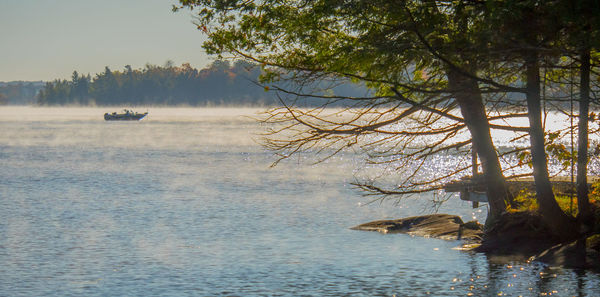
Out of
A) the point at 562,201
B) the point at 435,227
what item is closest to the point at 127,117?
the point at 435,227

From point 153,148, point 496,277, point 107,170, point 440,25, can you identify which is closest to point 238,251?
point 496,277

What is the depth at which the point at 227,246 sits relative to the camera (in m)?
26.0

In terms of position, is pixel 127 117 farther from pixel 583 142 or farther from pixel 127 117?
pixel 583 142

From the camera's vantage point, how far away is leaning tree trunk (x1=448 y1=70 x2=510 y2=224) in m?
20.9

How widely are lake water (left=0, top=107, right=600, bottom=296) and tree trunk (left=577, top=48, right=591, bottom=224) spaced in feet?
5.58

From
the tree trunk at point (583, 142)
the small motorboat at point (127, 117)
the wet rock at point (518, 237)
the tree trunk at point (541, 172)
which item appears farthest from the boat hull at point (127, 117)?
the tree trunk at point (583, 142)

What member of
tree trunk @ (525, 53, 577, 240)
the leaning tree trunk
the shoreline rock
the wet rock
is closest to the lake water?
the shoreline rock

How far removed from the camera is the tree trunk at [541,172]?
18.5 m

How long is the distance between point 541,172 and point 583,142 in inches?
48.0

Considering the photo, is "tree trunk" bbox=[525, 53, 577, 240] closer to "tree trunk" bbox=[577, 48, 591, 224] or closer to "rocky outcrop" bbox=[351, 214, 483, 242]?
"tree trunk" bbox=[577, 48, 591, 224]

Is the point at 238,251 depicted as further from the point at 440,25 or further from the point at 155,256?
the point at 440,25

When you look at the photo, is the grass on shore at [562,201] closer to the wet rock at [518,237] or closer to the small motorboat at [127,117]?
Result: the wet rock at [518,237]

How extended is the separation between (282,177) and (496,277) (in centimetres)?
3482

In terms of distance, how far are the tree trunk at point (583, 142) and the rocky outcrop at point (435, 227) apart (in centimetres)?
478
